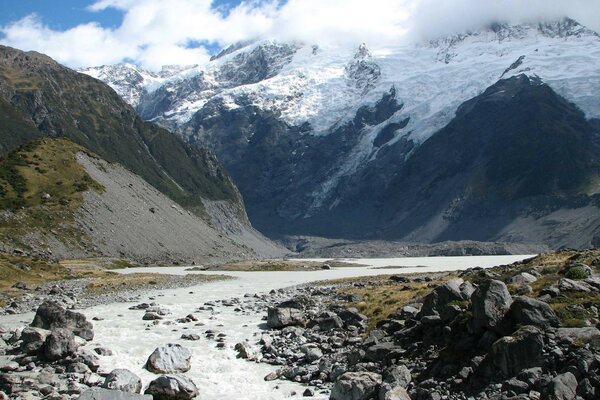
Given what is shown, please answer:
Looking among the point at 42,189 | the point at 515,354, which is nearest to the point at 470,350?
the point at 515,354

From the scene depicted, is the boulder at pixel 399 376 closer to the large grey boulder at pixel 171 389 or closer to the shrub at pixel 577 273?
the large grey boulder at pixel 171 389

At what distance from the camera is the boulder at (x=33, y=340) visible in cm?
3534

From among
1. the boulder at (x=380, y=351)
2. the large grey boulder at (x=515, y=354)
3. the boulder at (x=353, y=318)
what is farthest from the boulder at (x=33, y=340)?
the large grey boulder at (x=515, y=354)

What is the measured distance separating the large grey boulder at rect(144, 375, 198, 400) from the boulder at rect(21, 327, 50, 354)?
9923 millimetres

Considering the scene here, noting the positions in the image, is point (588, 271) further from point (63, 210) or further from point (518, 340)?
point (63, 210)

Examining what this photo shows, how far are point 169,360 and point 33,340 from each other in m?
8.57

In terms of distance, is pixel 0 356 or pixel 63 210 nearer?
pixel 0 356

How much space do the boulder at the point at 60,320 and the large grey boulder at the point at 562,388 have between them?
2971 centimetres

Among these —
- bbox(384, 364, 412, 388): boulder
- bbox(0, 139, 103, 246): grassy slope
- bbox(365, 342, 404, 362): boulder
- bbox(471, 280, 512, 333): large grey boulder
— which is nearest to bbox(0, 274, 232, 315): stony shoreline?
bbox(365, 342, 404, 362): boulder

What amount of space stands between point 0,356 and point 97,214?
129153 mm

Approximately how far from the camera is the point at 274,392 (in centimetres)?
3077

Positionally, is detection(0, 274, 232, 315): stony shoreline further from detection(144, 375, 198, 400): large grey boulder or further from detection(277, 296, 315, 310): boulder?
detection(144, 375, 198, 400): large grey boulder

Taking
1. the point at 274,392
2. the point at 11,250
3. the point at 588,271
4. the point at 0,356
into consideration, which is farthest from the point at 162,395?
the point at 11,250

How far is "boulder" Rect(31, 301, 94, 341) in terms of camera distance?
40.8 m
